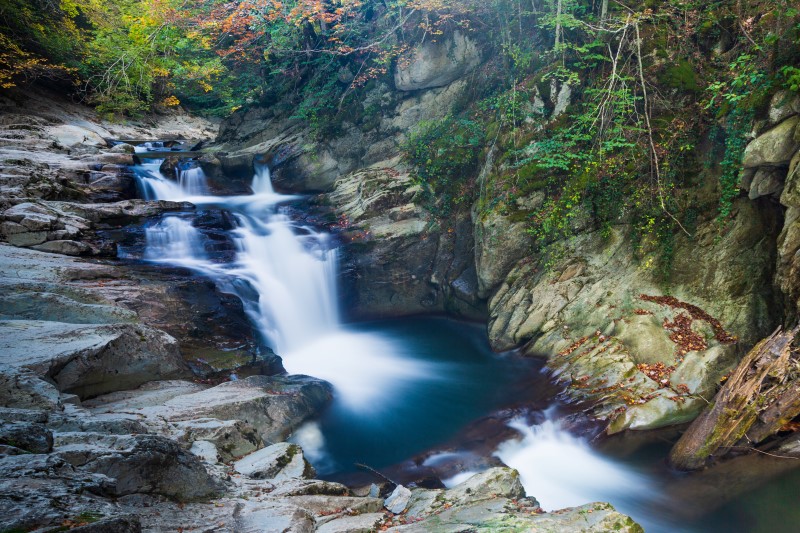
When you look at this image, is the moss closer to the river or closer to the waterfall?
the river

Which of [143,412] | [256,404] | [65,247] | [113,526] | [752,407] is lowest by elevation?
[752,407]

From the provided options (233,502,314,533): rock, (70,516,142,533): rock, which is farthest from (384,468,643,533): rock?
(70,516,142,533): rock

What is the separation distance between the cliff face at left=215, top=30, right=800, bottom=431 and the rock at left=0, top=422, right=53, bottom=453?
6.55m

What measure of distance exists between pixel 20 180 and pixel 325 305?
7.33 metres

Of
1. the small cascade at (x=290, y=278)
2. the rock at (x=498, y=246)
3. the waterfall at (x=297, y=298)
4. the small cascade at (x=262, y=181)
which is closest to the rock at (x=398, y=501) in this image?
the waterfall at (x=297, y=298)

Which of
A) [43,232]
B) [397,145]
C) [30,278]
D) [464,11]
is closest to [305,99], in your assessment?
[397,145]

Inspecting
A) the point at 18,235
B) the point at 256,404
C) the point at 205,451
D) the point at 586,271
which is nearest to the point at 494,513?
the point at 205,451

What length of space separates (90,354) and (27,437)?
2541mm

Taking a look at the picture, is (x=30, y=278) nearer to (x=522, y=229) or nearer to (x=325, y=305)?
(x=325, y=305)

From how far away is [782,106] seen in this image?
6.04 m

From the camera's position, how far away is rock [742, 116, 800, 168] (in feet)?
19.2

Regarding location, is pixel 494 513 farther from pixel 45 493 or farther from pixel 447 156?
pixel 447 156

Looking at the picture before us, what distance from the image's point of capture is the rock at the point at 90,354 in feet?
15.6

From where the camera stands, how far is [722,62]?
24.9 feet
